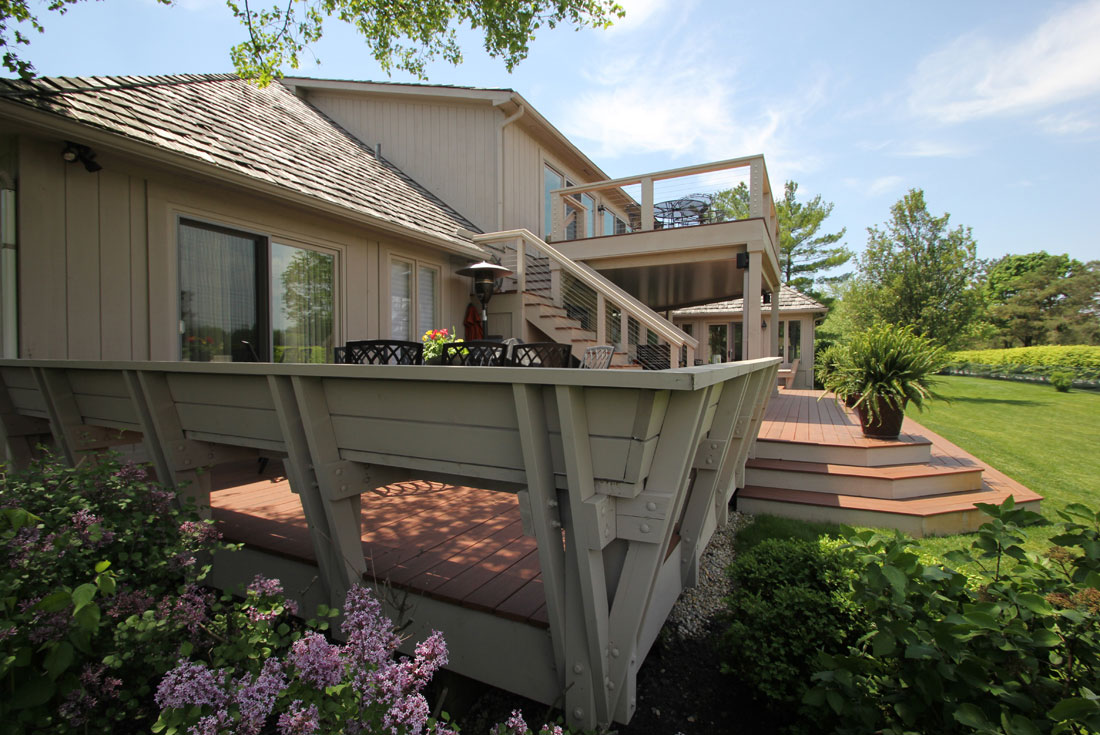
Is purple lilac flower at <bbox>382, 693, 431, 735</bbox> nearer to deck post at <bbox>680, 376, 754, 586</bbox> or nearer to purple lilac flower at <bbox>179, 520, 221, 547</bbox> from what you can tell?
purple lilac flower at <bbox>179, 520, 221, 547</bbox>

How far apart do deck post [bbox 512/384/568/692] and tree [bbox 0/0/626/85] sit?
628cm

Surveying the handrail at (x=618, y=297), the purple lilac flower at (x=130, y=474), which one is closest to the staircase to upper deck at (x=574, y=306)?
the handrail at (x=618, y=297)

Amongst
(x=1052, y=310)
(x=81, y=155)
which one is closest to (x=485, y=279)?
(x=81, y=155)

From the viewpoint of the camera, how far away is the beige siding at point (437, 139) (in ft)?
29.0

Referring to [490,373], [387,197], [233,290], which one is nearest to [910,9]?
[387,197]

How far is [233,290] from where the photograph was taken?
5.05 metres

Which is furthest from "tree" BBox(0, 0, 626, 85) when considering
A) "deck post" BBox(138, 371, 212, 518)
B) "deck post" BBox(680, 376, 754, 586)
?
"deck post" BBox(680, 376, 754, 586)

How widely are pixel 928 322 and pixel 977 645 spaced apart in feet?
53.0

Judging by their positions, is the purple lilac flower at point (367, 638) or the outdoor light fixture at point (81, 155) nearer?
the purple lilac flower at point (367, 638)

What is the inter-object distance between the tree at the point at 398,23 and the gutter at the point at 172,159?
6.32 ft

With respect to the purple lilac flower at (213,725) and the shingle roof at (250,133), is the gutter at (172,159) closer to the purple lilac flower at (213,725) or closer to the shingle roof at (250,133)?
the shingle roof at (250,133)

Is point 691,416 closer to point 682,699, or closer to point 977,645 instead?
point 977,645

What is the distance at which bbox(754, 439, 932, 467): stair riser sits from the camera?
15.7 feet

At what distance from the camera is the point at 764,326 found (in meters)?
18.3
